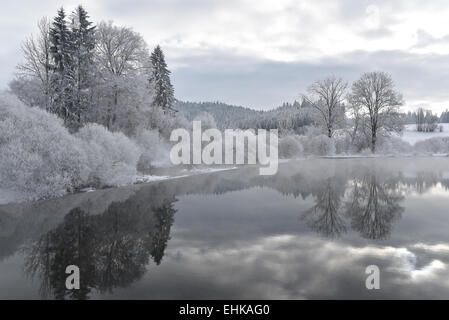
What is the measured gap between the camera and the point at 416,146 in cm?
5147

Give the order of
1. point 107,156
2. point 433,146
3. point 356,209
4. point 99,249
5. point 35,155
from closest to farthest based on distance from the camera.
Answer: point 99,249, point 356,209, point 35,155, point 107,156, point 433,146

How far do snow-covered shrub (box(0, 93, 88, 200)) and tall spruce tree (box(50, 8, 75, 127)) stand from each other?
9.72m

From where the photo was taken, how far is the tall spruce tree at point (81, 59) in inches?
1086

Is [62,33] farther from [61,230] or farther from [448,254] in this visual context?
[448,254]

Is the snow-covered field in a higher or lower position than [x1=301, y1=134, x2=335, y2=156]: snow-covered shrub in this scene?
higher

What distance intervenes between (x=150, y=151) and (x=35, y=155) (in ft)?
59.7

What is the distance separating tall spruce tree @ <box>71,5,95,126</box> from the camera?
2759 centimetres

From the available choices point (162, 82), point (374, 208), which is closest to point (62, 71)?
point (162, 82)

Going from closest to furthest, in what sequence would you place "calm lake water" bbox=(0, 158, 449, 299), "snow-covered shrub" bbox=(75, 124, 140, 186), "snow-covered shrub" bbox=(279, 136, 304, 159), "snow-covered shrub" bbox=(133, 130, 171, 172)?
1. "calm lake water" bbox=(0, 158, 449, 299)
2. "snow-covered shrub" bbox=(75, 124, 140, 186)
3. "snow-covered shrub" bbox=(133, 130, 171, 172)
4. "snow-covered shrub" bbox=(279, 136, 304, 159)

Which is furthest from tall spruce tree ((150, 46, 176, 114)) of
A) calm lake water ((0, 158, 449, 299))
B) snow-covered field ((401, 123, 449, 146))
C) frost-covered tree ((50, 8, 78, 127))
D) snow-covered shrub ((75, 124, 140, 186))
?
snow-covered field ((401, 123, 449, 146))

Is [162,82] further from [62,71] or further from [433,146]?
[433,146]

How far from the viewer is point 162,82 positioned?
45812mm

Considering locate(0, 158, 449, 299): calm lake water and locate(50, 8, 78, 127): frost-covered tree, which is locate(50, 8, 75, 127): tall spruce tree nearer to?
locate(50, 8, 78, 127): frost-covered tree
